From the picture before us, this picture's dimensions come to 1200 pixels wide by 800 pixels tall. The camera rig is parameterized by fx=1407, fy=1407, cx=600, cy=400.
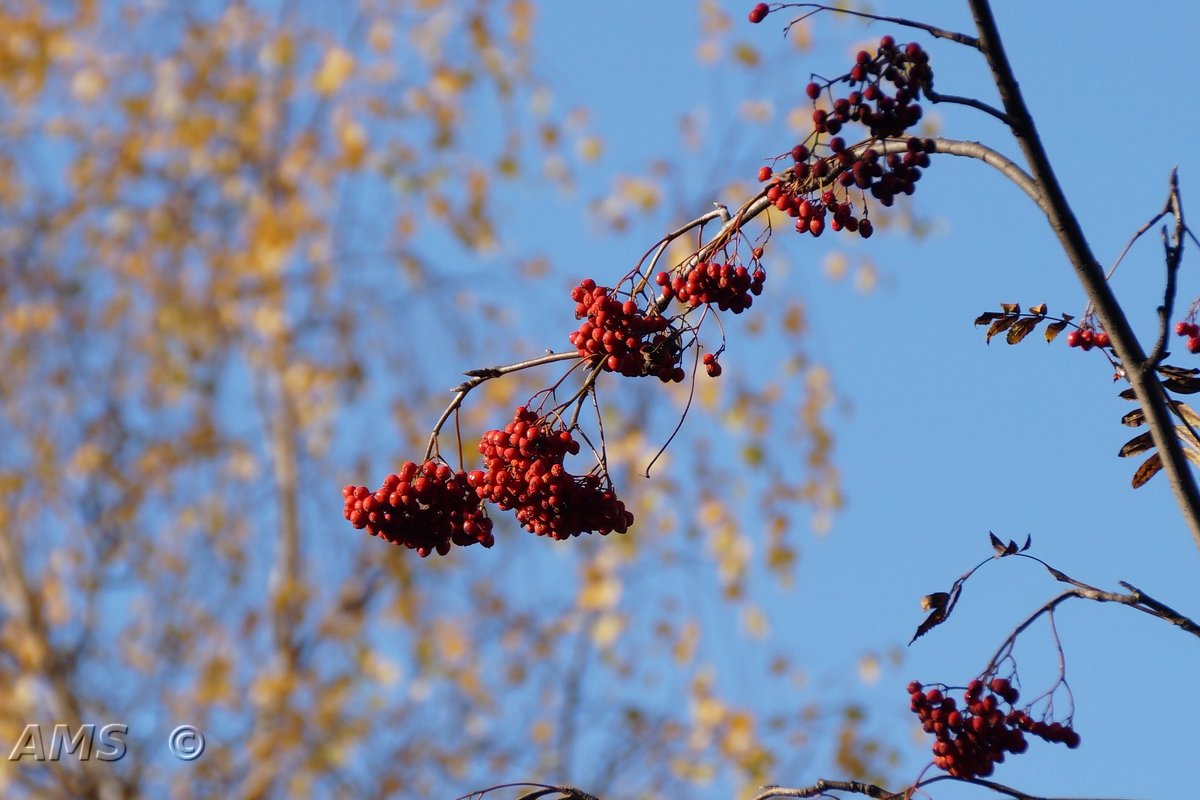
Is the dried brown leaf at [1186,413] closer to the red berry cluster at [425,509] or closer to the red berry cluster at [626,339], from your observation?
the red berry cluster at [626,339]

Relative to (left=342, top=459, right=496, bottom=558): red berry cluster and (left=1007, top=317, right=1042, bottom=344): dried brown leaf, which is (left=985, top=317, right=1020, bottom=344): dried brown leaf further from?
(left=342, top=459, right=496, bottom=558): red berry cluster

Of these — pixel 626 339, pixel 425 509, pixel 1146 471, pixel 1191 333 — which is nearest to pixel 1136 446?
pixel 1146 471

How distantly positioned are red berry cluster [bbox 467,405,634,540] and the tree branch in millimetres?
707

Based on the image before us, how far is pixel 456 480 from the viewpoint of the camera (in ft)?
6.75

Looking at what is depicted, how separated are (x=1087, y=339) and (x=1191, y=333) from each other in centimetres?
32

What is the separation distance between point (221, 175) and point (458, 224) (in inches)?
65.0

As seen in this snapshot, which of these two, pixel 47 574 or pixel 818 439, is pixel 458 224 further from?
pixel 47 574

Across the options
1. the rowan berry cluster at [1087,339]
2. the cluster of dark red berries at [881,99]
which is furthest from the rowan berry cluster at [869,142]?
the rowan berry cluster at [1087,339]

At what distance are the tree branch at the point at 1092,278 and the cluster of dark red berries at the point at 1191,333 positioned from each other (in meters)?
0.67

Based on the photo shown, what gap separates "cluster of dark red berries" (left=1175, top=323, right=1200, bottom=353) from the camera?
7.06 feet

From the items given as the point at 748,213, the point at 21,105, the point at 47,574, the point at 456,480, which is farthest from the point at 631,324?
the point at 21,105

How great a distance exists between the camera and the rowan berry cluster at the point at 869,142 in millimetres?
1600

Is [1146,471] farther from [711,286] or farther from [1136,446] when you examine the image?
[711,286]

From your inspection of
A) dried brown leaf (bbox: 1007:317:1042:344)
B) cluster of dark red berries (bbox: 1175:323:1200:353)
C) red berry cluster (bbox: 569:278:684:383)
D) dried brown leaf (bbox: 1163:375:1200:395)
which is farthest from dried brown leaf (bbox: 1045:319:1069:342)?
red berry cluster (bbox: 569:278:684:383)
